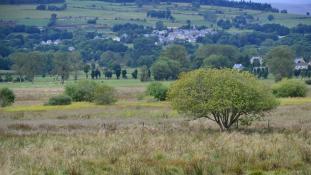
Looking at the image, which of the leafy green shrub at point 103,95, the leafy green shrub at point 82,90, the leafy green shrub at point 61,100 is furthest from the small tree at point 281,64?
the leafy green shrub at point 61,100

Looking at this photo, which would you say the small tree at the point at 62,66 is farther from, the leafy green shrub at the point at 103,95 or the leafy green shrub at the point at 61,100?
the leafy green shrub at the point at 103,95

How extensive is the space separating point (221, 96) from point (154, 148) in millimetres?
14728

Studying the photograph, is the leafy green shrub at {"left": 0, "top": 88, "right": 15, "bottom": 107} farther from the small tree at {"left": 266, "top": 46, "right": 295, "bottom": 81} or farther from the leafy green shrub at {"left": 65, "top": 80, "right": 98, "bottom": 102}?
the small tree at {"left": 266, "top": 46, "right": 295, "bottom": 81}

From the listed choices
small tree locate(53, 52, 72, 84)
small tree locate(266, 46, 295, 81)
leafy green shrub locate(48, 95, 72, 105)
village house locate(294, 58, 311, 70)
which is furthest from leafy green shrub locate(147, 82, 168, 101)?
village house locate(294, 58, 311, 70)

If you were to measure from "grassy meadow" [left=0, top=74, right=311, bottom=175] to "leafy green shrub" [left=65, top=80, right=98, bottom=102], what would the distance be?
27.3 metres

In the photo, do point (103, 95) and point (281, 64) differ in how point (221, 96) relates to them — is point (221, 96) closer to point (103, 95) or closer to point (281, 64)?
point (103, 95)

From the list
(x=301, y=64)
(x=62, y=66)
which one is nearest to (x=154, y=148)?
(x=62, y=66)

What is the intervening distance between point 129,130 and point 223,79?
8.67m

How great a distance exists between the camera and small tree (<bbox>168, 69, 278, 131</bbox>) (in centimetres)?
4119

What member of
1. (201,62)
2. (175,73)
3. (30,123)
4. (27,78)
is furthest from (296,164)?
(201,62)

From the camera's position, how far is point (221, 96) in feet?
136

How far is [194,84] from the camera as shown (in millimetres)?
43594

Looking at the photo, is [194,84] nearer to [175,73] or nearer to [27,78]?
[175,73]

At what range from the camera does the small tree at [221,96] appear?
41.2m
